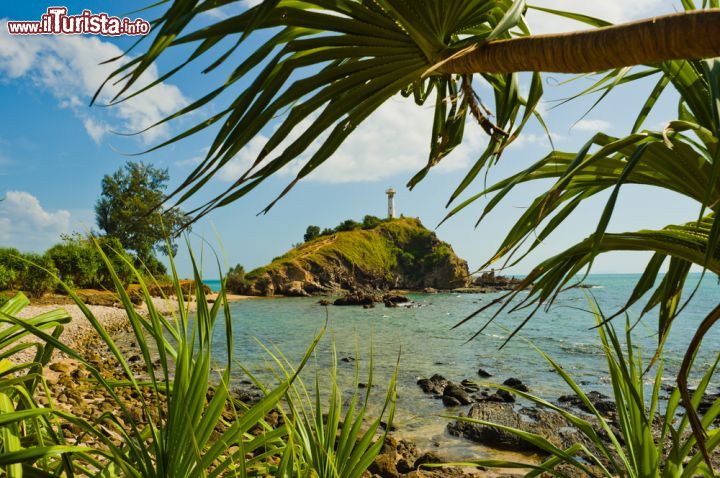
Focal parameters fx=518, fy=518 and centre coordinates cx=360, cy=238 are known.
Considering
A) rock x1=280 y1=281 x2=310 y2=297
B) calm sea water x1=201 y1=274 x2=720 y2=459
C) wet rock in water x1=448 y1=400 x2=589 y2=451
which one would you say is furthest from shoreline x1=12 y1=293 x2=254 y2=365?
rock x1=280 y1=281 x2=310 y2=297

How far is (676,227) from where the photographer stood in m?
1.46

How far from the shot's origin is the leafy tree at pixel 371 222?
202 ft

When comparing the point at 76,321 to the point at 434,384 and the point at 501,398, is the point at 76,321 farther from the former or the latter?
the point at 501,398

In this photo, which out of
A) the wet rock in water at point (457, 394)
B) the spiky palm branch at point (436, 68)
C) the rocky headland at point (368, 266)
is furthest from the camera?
the rocky headland at point (368, 266)

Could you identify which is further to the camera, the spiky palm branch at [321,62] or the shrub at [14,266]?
the shrub at [14,266]

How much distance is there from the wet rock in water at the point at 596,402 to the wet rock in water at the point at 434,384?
7.40 feet

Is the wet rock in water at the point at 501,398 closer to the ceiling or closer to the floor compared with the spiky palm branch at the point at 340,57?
closer to the floor

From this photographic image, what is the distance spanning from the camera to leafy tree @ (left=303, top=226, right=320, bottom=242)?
60.8 m

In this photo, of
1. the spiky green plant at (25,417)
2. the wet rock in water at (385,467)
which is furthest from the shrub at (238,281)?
the spiky green plant at (25,417)

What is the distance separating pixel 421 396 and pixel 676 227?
8922 mm

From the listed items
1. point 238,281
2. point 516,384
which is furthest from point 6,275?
point 238,281

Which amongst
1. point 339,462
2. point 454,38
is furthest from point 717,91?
point 339,462

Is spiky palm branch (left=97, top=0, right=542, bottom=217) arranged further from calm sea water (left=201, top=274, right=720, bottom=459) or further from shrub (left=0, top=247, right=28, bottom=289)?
shrub (left=0, top=247, right=28, bottom=289)

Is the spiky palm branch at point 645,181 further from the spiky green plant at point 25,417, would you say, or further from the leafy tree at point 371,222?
the leafy tree at point 371,222
